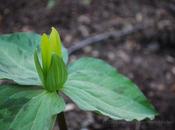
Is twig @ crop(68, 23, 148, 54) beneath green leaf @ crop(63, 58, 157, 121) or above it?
above

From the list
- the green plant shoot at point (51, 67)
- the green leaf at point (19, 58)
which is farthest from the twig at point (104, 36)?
the green plant shoot at point (51, 67)

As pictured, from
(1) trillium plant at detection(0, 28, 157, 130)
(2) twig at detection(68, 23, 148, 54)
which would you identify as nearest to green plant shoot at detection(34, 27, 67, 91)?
(1) trillium plant at detection(0, 28, 157, 130)

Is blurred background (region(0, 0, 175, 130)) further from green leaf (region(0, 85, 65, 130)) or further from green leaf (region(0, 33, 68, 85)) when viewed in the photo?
green leaf (region(0, 85, 65, 130))

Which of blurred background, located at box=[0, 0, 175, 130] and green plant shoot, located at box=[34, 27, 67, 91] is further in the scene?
blurred background, located at box=[0, 0, 175, 130]

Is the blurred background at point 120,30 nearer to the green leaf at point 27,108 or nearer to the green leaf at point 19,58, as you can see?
the green leaf at point 19,58

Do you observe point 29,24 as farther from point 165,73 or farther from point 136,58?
point 165,73

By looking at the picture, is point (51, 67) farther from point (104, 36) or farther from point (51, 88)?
point (104, 36)
